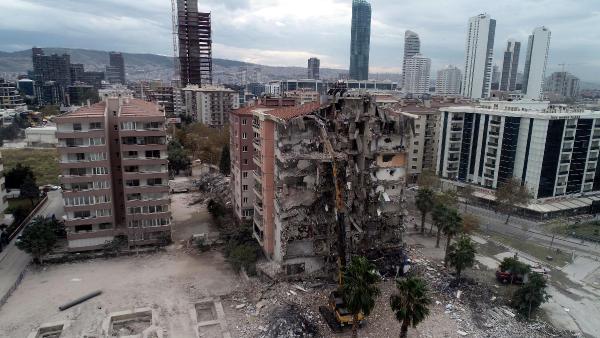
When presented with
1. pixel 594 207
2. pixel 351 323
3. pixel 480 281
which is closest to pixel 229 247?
pixel 351 323

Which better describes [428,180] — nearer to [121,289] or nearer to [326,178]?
[326,178]

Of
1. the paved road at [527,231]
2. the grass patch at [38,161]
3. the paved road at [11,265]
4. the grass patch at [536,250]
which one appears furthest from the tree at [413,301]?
the grass patch at [38,161]

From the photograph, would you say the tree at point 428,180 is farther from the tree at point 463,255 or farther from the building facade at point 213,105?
the building facade at point 213,105

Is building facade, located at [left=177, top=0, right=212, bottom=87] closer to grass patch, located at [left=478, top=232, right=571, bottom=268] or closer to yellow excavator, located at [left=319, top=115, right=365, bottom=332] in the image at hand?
yellow excavator, located at [left=319, top=115, right=365, bottom=332]

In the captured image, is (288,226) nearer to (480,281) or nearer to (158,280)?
(158,280)

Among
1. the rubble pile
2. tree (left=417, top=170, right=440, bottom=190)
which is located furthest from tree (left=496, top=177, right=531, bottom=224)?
the rubble pile

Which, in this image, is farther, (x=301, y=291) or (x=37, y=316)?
(x=301, y=291)

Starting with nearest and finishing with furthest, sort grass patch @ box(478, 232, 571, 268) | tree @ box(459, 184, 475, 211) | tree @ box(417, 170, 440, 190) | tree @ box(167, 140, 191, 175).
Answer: grass patch @ box(478, 232, 571, 268), tree @ box(459, 184, 475, 211), tree @ box(417, 170, 440, 190), tree @ box(167, 140, 191, 175)
